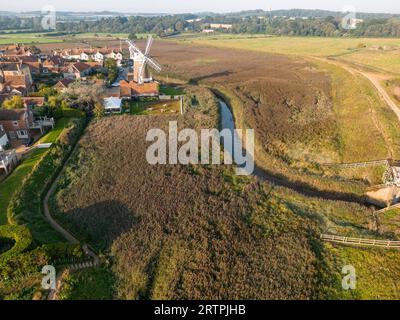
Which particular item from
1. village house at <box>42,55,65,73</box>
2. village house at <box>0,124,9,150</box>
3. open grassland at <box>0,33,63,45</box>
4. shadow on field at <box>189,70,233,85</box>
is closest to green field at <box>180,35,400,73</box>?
shadow on field at <box>189,70,233,85</box>

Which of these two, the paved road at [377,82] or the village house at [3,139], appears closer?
the village house at [3,139]

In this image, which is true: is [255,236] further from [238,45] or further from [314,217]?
[238,45]

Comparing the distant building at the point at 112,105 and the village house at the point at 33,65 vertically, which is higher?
the village house at the point at 33,65

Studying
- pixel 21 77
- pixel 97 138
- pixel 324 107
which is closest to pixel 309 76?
pixel 324 107

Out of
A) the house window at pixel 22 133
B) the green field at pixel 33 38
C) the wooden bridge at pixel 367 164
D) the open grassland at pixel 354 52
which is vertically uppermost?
the green field at pixel 33 38

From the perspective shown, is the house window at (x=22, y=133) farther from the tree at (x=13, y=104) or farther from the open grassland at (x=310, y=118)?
the open grassland at (x=310, y=118)

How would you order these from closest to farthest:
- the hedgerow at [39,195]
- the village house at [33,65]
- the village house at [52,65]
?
the hedgerow at [39,195] < the village house at [33,65] < the village house at [52,65]

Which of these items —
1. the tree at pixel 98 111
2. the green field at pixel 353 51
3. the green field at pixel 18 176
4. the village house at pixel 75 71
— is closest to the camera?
the green field at pixel 18 176

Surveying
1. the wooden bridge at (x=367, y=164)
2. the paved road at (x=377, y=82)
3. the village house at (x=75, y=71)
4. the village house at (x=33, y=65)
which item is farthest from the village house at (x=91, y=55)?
the wooden bridge at (x=367, y=164)
